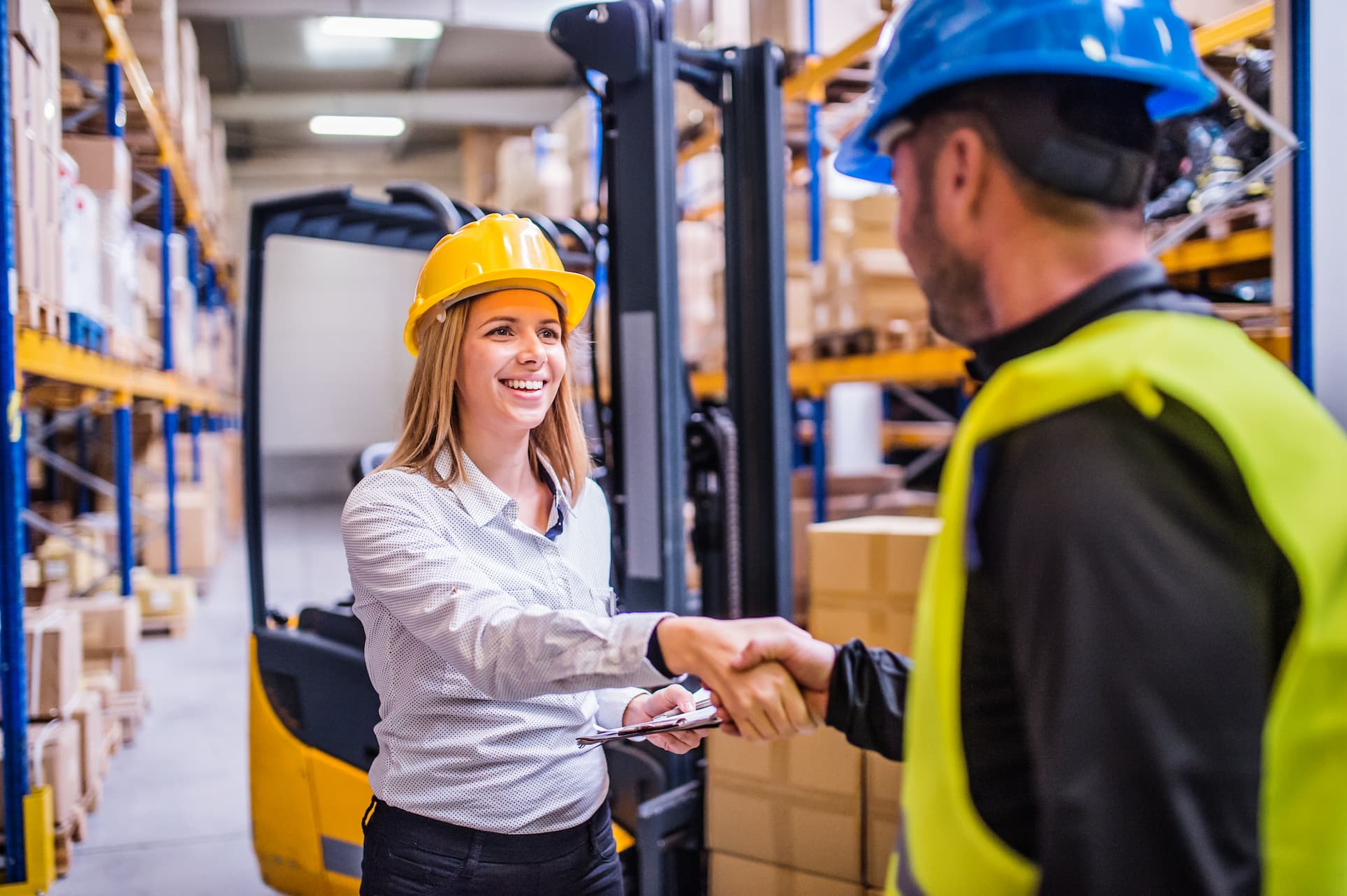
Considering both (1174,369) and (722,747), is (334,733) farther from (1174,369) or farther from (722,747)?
(1174,369)

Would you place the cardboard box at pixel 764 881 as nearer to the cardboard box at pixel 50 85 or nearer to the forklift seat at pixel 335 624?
the forklift seat at pixel 335 624

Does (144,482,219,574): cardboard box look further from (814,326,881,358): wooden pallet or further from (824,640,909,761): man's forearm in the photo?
(824,640,909,761): man's forearm

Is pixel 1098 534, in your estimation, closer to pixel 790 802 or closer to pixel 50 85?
pixel 790 802

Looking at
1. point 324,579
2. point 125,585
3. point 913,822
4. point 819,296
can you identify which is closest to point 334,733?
point 913,822

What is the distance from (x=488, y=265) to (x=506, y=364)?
189 mm

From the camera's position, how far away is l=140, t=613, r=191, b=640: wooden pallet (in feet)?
30.7

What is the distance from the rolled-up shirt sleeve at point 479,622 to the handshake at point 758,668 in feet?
0.22

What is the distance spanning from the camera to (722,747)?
3.00 metres

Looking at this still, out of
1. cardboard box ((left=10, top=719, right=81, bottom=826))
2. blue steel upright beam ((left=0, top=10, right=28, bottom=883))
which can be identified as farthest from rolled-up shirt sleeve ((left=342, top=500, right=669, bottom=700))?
cardboard box ((left=10, top=719, right=81, bottom=826))

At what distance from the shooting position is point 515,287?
213 cm

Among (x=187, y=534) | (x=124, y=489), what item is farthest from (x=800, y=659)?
(x=187, y=534)

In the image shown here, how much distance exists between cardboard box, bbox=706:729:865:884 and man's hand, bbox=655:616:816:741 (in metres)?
1.27

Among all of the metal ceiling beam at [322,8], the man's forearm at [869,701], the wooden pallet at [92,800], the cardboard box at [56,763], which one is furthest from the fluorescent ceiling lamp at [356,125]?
the man's forearm at [869,701]

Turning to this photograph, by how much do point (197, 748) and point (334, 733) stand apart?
3.71m
